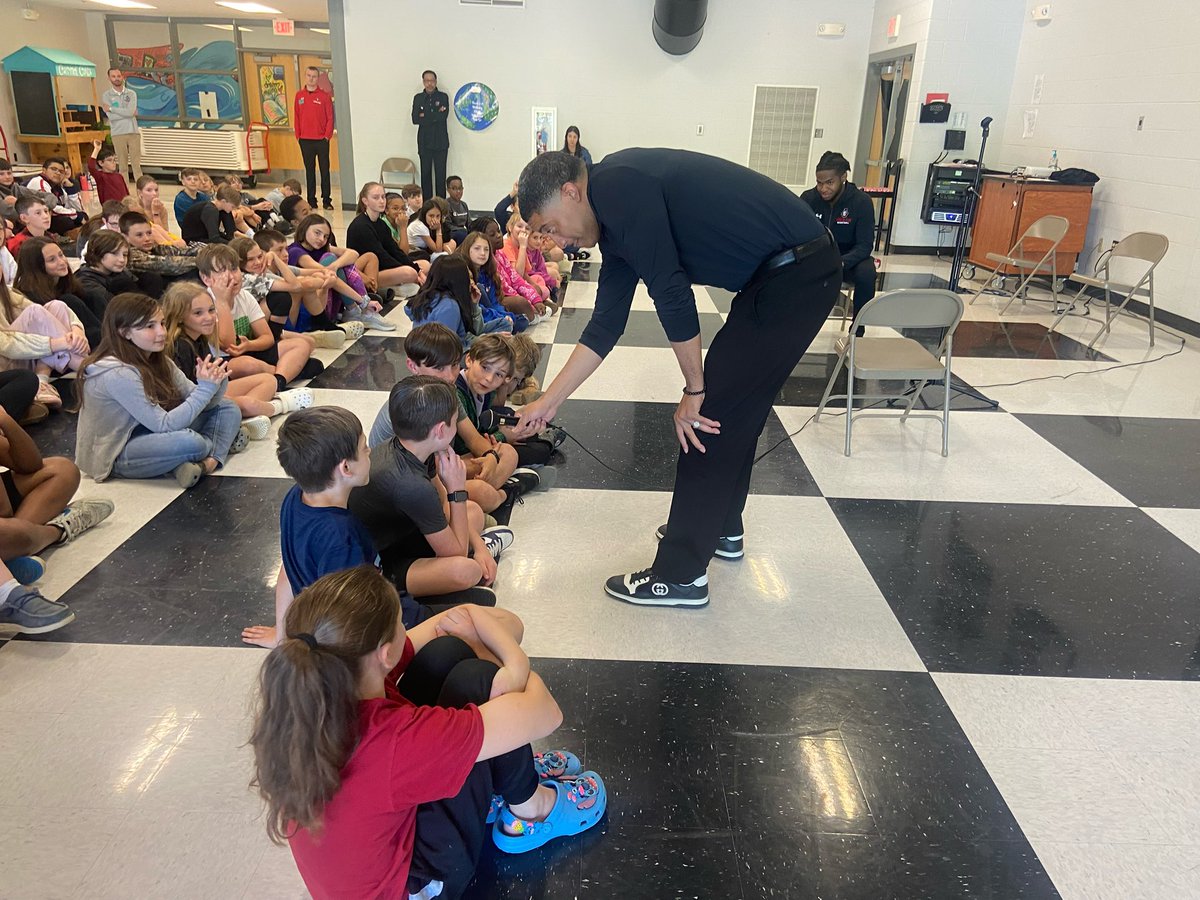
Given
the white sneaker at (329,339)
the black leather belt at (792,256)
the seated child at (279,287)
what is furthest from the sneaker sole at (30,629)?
the white sneaker at (329,339)

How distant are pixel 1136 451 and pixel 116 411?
454 cm

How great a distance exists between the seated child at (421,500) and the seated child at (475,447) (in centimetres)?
36

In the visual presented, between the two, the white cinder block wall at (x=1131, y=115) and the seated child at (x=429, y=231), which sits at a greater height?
the white cinder block wall at (x=1131, y=115)

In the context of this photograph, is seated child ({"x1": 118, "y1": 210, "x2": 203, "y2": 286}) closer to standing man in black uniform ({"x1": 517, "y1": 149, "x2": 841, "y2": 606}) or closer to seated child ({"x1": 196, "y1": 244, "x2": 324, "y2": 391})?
seated child ({"x1": 196, "y1": 244, "x2": 324, "y2": 391})

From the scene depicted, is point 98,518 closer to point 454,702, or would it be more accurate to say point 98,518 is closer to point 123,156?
point 454,702

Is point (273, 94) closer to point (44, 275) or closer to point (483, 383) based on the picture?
point (44, 275)

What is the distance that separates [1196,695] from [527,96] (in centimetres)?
1047

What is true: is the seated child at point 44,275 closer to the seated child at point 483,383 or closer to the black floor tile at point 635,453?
the seated child at point 483,383

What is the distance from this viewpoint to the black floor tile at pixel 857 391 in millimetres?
4500

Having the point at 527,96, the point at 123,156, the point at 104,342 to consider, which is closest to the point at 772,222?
the point at 104,342

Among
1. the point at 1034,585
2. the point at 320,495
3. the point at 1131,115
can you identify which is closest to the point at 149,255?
the point at 320,495

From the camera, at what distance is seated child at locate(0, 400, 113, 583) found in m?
2.53

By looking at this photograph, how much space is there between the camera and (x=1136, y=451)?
12.8ft

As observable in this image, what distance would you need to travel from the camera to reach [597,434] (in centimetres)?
392
